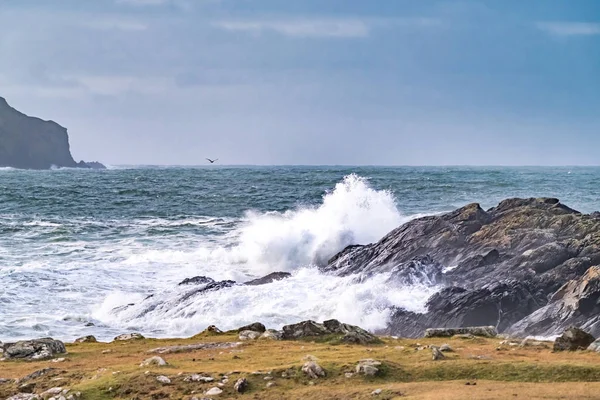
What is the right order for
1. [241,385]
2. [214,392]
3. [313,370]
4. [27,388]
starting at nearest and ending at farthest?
[214,392], [241,385], [313,370], [27,388]

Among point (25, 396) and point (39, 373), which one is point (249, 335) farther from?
point (25, 396)

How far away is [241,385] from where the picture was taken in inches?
417

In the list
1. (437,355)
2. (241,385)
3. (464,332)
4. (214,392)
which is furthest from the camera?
(464,332)

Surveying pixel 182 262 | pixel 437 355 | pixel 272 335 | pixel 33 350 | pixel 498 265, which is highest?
pixel 437 355

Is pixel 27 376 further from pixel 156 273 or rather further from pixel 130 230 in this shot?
pixel 130 230

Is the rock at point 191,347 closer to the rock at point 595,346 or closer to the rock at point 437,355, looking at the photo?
the rock at point 437,355

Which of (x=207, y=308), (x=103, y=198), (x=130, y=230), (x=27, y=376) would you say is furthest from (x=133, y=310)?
(x=103, y=198)

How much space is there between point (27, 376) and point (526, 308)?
14293 millimetres

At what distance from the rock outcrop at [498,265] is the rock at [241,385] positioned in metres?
10.3

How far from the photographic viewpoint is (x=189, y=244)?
132 ft

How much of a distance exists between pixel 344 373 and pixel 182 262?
25.1 metres

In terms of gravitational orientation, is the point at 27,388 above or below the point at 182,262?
above

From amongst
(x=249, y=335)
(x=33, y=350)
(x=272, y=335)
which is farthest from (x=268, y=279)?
(x=33, y=350)

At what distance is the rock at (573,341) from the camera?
41.6 feet
